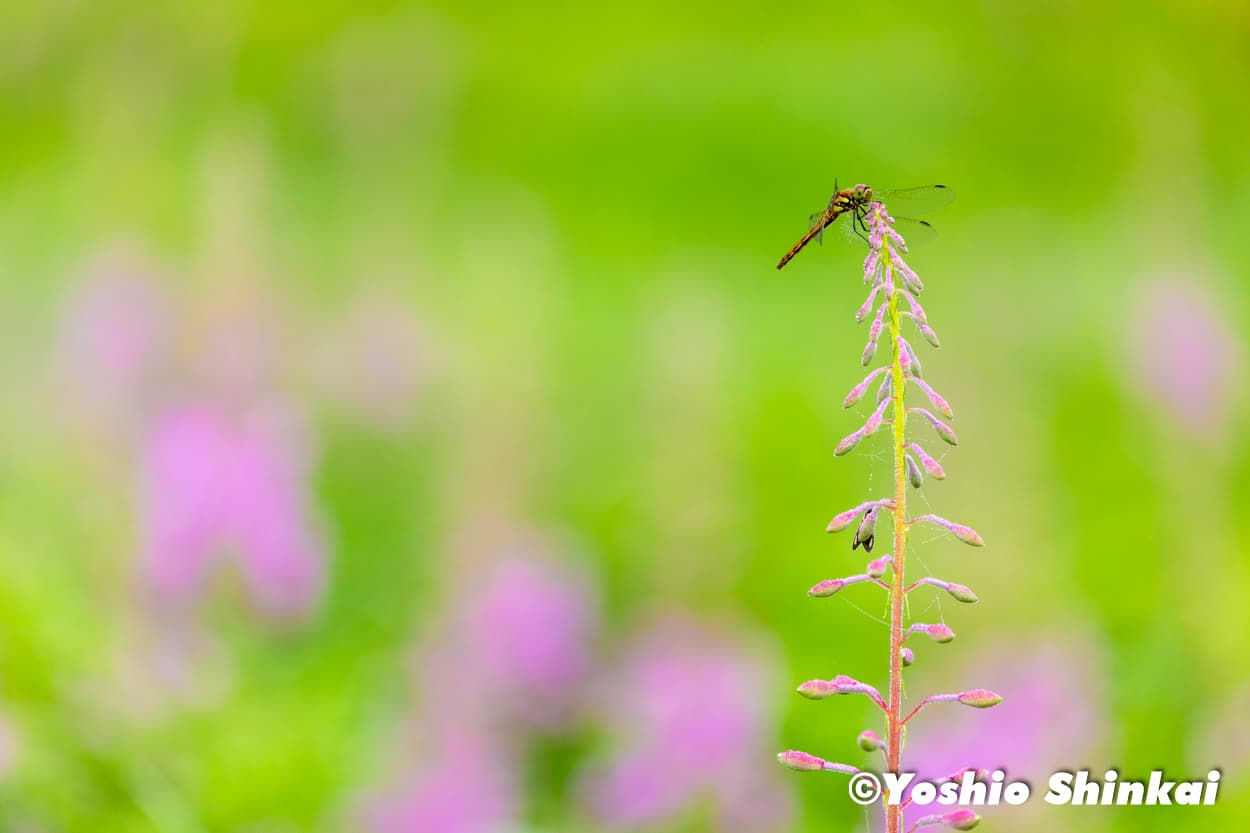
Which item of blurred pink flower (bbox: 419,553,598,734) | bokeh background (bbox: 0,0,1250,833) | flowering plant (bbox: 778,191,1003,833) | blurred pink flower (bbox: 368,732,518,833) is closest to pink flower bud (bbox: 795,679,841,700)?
flowering plant (bbox: 778,191,1003,833)

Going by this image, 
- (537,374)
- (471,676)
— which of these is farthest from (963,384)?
(471,676)

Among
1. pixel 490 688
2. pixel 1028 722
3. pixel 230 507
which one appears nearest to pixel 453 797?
pixel 490 688

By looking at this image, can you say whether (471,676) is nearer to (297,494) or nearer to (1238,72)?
(297,494)

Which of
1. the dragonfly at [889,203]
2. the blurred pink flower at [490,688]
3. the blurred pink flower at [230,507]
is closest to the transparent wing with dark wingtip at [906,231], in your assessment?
the dragonfly at [889,203]

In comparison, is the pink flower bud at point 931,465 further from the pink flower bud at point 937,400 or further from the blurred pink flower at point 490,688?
the blurred pink flower at point 490,688

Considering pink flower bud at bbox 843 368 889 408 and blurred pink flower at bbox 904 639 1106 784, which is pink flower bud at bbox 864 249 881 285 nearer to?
pink flower bud at bbox 843 368 889 408

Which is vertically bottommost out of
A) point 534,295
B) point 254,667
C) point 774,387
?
point 254,667

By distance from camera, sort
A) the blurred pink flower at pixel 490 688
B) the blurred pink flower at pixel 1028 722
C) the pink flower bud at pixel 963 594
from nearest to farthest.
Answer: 1. the pink flower bud at pixel 963 594
2. the blurred pink flower at pixel 1028 722
3. the blurred pink flower at pixel 490 688
